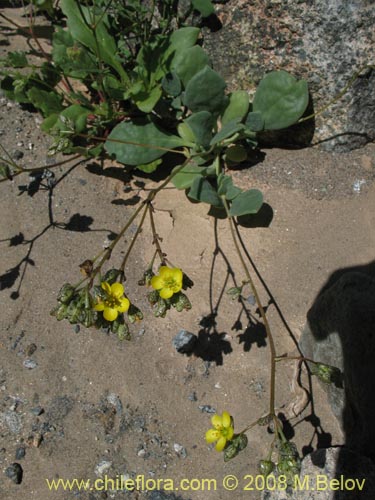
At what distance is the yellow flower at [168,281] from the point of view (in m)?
2.38

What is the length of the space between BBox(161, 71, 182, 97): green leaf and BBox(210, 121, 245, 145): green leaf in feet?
1.32

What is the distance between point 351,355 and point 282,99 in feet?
5.13

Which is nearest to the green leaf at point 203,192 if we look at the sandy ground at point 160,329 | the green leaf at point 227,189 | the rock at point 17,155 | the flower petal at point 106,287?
the green leaf at point 227,189

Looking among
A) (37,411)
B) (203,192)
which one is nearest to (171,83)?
(203,192)

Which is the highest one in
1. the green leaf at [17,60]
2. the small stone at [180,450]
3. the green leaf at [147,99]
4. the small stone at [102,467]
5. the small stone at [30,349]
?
the green leaf at [17,60]

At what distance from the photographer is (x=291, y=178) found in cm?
333

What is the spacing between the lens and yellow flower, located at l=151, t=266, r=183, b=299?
93.7 inches

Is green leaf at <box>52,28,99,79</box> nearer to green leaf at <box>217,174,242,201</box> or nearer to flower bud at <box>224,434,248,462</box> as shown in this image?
green leaf at <box>217,174,242,201</box>

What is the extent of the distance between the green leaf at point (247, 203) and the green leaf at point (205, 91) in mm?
617

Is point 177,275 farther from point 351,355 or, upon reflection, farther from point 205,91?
point 205,91

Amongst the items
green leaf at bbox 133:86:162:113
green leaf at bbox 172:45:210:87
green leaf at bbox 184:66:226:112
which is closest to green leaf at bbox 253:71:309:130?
green leaf at bbox 184:66:226:112

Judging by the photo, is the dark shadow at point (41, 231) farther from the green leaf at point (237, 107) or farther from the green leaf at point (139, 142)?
the green leaf at point (237, 107)

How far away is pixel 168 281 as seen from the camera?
2.40 m

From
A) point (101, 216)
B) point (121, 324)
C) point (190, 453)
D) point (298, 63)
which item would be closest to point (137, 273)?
point (101, 216)
